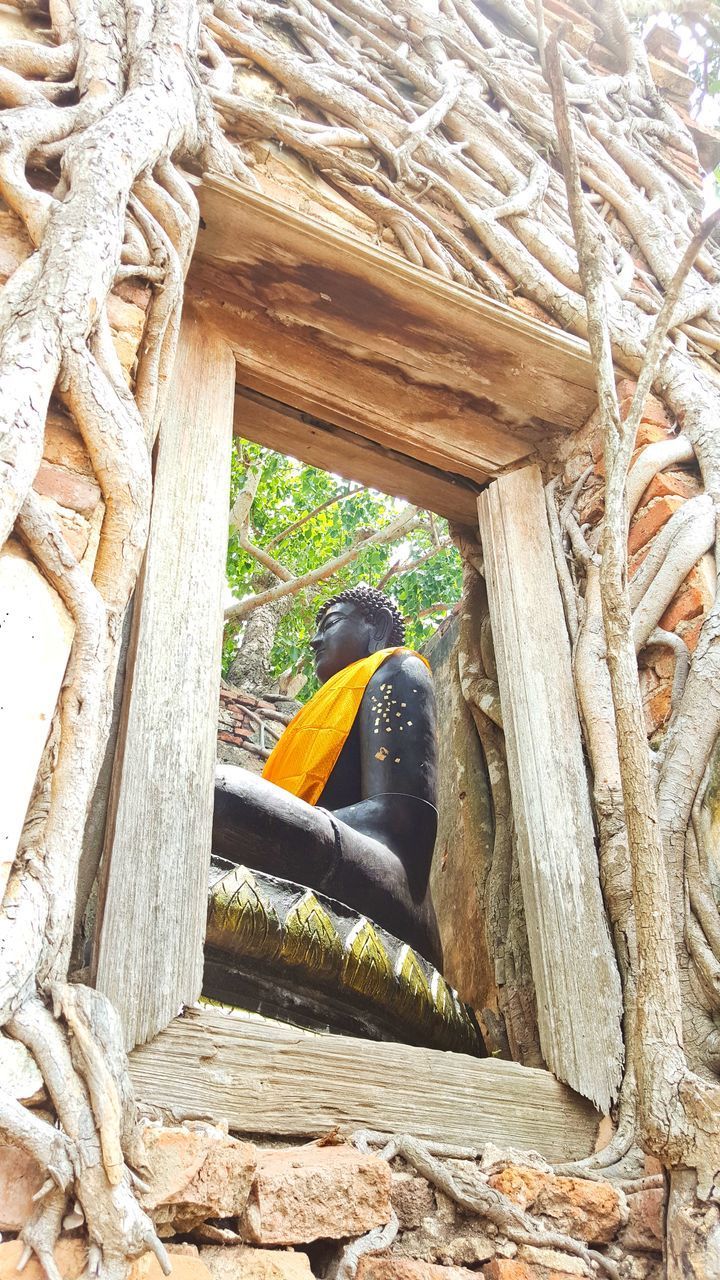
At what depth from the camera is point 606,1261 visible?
1829 mm

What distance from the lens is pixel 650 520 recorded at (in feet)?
9.70

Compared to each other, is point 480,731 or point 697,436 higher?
point 697,436

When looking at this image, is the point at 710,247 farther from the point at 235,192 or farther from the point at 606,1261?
the point at 606,1261

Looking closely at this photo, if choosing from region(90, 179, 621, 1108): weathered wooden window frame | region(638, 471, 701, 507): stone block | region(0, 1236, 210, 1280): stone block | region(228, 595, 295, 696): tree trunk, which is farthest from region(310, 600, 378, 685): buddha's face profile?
region(228, 595, 295, 696): tree trunk

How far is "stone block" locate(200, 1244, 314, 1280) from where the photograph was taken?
1.48 m

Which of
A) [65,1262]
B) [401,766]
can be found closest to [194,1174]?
[65,1262]

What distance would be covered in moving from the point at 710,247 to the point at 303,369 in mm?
1826

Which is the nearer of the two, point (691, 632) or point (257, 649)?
point (691, 632)

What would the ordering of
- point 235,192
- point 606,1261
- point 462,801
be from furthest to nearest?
point 462,801, point 235,192, point 606,1261

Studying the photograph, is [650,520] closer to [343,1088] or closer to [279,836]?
[279,836]

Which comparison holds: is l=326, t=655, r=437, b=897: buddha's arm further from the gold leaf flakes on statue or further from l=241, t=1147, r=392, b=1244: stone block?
l=241, t=1147, r=392, b=1244: stone block

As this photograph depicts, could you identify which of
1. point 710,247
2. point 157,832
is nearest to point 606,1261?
point 157,832

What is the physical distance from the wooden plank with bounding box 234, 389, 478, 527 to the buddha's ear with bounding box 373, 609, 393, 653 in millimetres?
855

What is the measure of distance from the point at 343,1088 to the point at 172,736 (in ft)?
2.36
